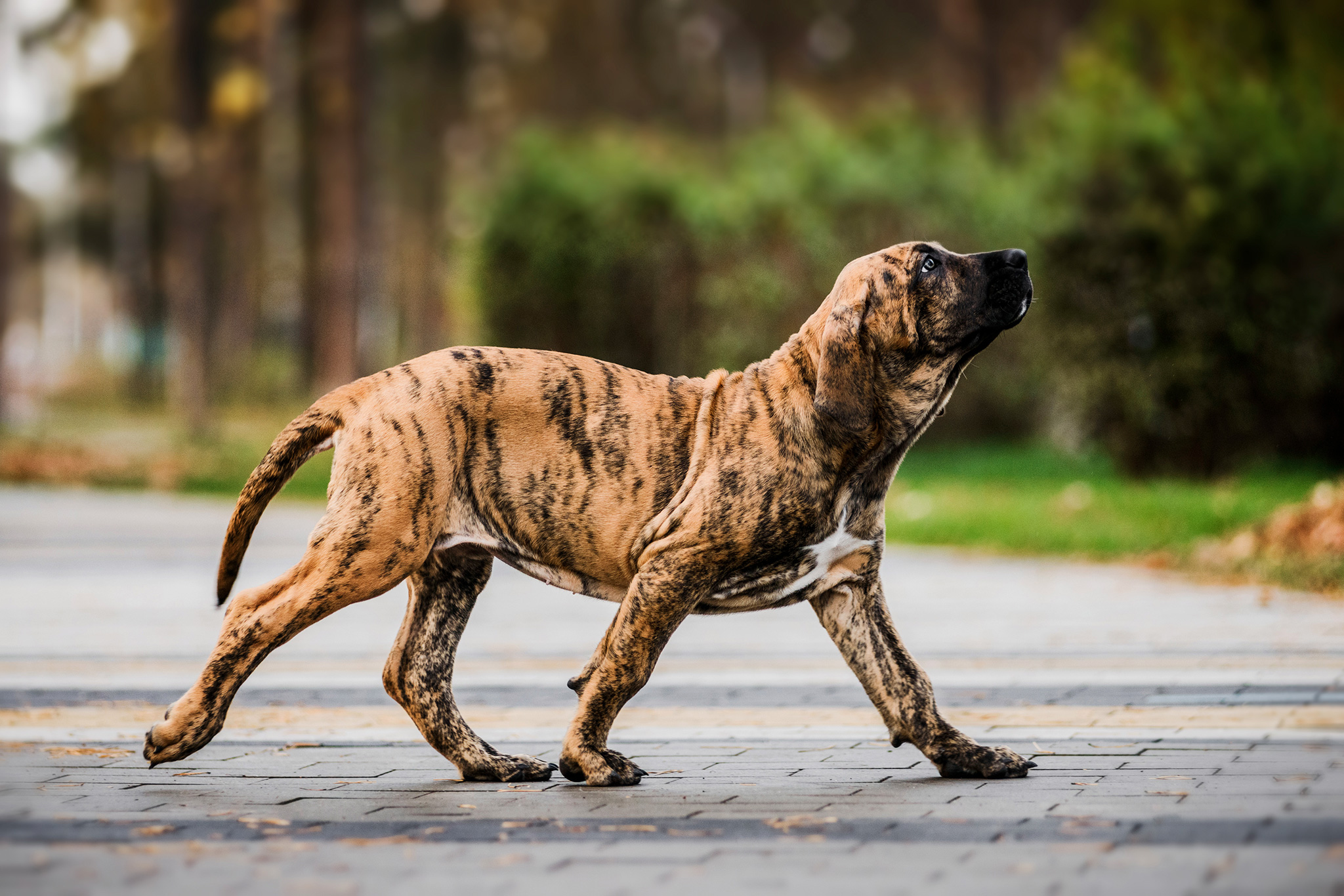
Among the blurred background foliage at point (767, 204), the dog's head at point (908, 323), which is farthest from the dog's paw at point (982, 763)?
the blurred background foliage at point (767, 204)

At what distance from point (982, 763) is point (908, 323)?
1384 mm

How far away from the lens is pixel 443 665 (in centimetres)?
571

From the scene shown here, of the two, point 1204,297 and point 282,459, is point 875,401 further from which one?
point 1204,297

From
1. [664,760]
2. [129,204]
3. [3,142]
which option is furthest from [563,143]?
[129,204]

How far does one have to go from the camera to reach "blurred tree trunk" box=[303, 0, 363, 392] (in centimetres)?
2686

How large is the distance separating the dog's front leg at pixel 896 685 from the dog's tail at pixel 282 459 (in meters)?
1.64

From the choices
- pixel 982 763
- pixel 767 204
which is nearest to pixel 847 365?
pixel 982 763

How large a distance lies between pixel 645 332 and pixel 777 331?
1.88 metres

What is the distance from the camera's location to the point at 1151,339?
1581 cm

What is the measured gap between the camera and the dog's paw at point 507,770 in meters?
5.55

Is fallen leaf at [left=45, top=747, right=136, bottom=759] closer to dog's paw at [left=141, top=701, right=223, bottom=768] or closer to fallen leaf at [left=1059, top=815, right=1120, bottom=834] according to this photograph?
dog's paw at [left=141, top=701, right=223, bottom=768]

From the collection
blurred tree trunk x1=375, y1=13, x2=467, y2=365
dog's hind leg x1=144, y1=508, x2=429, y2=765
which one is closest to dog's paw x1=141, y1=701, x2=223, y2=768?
dog's hind leg x1=144, y1=508, x2=429, y2=765

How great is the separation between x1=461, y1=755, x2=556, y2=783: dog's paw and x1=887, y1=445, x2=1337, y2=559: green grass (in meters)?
7.64

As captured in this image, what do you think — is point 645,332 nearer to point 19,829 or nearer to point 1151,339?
point 1151,339
